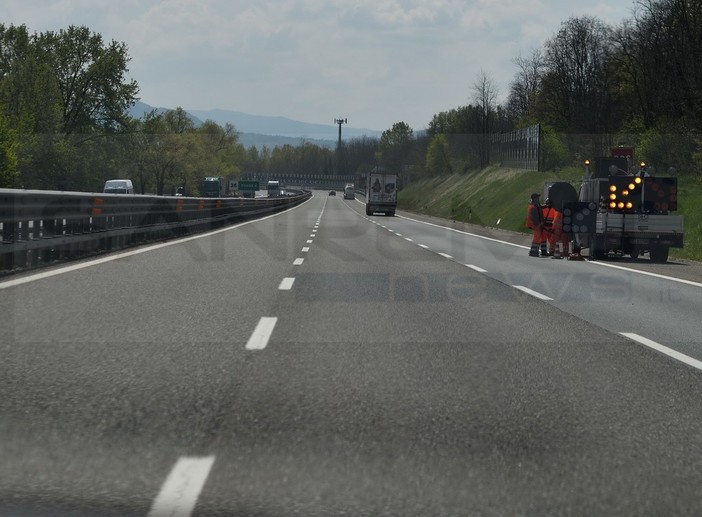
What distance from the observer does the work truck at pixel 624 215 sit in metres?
21.9

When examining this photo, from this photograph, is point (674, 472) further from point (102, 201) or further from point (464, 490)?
point (102, 201)

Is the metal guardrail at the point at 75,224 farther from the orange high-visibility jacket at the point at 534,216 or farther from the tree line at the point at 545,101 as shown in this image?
the tree line at the point at 545,101

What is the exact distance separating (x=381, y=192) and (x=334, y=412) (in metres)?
60.7

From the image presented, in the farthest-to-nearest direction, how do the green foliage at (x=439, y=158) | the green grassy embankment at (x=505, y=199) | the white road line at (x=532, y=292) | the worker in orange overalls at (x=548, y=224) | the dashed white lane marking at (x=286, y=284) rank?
the green foliage at (x=439, y=158)
the green grassy embankment at (x=505, y=199)
the worker in orange overalls at (x=548, y=224)
the dashed white lane marking at (x=286, y=284)
the white road line at (x=532, y=292)

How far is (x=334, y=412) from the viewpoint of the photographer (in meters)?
5.52

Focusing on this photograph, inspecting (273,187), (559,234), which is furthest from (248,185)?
(559,234)

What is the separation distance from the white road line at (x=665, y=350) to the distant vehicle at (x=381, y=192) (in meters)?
56.8

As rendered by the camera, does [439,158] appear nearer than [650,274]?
No

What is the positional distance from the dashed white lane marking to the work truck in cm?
990

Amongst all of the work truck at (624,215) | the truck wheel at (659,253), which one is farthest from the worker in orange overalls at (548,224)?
the truck wheel at (659,253)

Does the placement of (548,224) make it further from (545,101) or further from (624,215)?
(545,101)

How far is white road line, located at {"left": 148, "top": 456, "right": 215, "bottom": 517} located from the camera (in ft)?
12.6

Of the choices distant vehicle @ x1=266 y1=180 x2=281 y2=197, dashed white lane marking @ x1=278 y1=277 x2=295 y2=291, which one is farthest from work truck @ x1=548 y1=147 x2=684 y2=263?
distant vehicle @ x1=266 y1=180 x2=281 y2=197

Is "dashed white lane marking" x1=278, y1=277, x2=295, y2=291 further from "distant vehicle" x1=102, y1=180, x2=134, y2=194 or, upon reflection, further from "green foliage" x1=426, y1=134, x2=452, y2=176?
"green foliage" x1=426, y1=134, x2=452, y2=176
